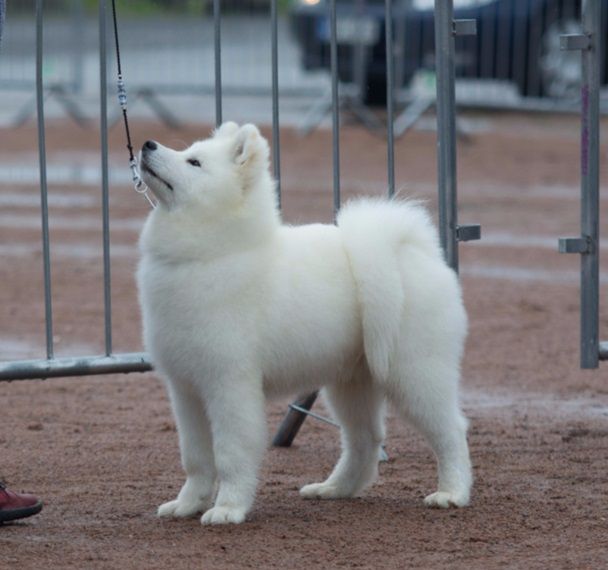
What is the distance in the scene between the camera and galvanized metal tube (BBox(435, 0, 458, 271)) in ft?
20.5

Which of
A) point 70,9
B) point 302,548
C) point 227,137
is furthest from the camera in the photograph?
point 70,9

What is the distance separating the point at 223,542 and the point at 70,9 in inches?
690

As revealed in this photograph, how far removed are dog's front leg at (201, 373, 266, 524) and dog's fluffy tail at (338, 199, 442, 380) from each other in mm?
464

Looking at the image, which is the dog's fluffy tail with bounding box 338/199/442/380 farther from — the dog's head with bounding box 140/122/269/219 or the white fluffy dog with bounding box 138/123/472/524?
the dog's head with bounding box 140/122/269/219

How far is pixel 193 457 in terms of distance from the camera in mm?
5383

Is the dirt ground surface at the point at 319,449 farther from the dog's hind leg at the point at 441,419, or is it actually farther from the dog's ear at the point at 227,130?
the dog's ear at the point at 227,130

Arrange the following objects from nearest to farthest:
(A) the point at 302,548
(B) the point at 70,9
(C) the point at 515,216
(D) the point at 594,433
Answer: (A) the point at 302,548, (D) the point at 594,433, (C) the point at 515,216, (B) the point at 70,9

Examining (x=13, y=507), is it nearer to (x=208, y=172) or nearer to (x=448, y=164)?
(x=208, y=172)

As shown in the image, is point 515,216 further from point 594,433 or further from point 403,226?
point 403,226

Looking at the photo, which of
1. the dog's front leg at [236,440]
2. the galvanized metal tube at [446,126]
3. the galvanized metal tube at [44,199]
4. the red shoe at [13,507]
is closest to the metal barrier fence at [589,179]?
the galvanized metal tube at [446,126]

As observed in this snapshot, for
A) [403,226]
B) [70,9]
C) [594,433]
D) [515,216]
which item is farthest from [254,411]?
[70,9]

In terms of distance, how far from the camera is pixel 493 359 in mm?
8484

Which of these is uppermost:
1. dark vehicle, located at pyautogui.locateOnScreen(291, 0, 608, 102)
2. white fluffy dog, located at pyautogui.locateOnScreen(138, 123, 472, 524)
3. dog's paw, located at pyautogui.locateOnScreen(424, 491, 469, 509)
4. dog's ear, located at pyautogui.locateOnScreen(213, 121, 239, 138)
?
dark vehicle, located at pyautogui.locateOnScreen(291, 0, 608, 102)

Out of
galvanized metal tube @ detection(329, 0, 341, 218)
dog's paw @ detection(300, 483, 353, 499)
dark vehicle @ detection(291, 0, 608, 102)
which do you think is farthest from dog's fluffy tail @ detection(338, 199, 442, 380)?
dark vehicle @ detection(291, 0, 608, 102)
